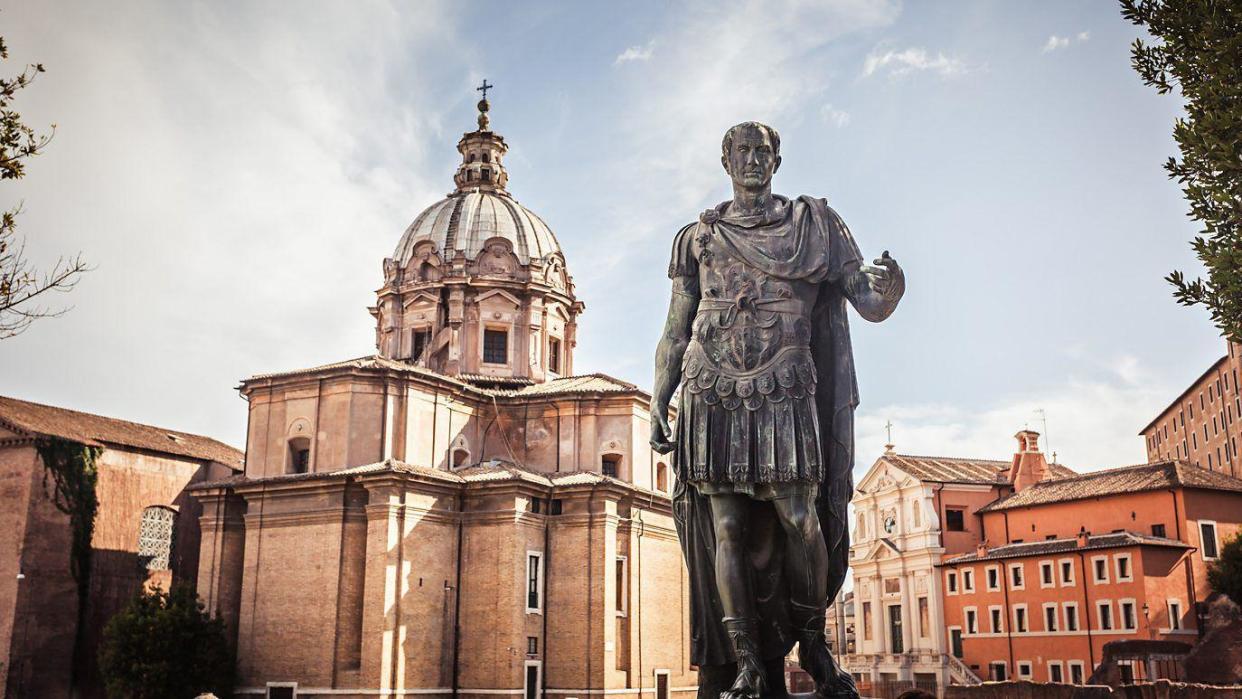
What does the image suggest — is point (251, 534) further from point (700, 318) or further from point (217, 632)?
point (700, 318)

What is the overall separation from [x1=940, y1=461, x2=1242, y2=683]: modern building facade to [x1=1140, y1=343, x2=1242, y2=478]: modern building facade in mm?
6776

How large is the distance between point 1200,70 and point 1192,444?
5859 cm

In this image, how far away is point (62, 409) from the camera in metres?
45.9

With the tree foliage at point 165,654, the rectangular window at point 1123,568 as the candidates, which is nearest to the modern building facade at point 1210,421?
the rectangular window at point 1123,568

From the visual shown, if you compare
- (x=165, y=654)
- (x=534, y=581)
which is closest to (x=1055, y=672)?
(x=534, y=581)

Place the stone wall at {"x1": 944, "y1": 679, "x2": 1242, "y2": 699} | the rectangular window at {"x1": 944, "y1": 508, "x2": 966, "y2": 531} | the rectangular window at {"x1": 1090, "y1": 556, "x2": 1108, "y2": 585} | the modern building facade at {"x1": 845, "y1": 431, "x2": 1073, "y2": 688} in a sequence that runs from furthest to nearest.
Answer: the rectangular window at {"x1": 944, "y1": 508, "x2": 966, "y2": 531}, the modern building facade at {"x1": 845, "y1": 431, "x2": 1073, "y2": 688}, the rectangular window at {"x1": 1090, "y1": 556, "x2": 1108, "y2": 585}, the stone wall at {"x1": 944, "y1": 679, "x2": 1242, "y2": 699}

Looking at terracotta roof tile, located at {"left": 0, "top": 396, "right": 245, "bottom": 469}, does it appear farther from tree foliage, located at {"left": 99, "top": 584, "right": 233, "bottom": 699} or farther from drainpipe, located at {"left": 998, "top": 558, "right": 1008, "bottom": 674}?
drainpipe, located at {"left": 998, "top": 558, "right": 1008, "bottom": 674}

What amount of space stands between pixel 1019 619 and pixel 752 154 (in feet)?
153

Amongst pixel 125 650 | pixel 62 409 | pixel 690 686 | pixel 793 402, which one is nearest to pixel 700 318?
pixel 793 402

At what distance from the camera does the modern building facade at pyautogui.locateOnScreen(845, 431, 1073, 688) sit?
183ft

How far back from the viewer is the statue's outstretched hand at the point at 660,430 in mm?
6812

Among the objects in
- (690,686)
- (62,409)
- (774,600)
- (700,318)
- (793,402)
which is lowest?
(690,686)

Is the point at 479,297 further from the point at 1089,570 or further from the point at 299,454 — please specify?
the point at 1089,570

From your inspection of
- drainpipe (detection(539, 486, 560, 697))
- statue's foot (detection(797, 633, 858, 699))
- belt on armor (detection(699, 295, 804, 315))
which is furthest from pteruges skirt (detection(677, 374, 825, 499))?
drainpipe (detection(539, 486, 560, 697))
